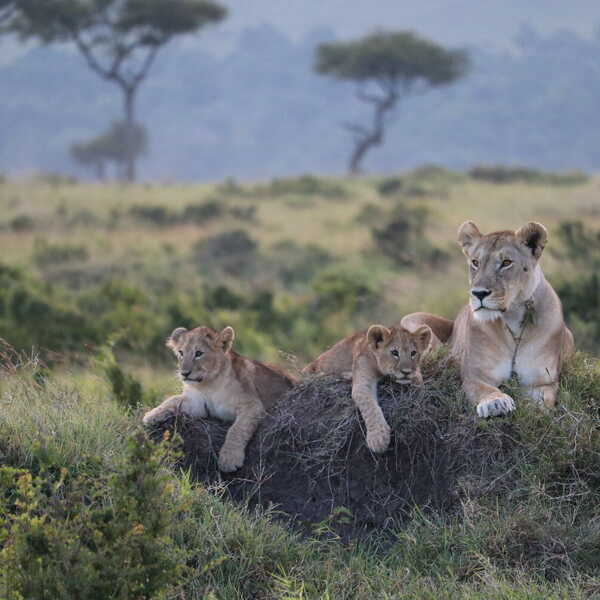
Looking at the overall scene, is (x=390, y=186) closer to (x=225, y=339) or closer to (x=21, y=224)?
(x=21, y=224)

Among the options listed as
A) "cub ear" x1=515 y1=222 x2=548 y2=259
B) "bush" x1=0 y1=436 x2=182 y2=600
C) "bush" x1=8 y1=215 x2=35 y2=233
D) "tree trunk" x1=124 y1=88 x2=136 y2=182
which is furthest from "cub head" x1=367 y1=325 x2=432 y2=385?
"tree trunk" x1=124 y1=88 x2=136 y2=182

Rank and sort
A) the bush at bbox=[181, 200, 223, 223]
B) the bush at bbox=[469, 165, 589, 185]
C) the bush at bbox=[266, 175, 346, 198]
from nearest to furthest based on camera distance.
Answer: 1. the bush at bbox=[181, 200, 223, 223]
2. the bush at bbox=[266, 175, 346, 198]
3. the bush at bbox=[469, 165, 589, 185]

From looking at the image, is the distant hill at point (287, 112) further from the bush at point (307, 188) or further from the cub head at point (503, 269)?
the cub head at point (503, 269)

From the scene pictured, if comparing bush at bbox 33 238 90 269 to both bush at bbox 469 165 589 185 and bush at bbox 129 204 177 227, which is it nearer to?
bush at bbox 129 204 177 227

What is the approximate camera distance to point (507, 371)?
6363mm

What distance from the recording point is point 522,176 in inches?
1414

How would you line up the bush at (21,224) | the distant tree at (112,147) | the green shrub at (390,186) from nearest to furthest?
the bush at (21,224) < the green shrub at (390,186) < the distant tree at (112,147)

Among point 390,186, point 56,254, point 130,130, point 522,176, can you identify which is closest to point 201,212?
point 56,254

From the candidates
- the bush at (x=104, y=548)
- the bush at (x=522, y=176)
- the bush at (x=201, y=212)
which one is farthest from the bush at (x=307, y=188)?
the bush at (x=104, y=548)

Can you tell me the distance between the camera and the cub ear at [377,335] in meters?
6.33

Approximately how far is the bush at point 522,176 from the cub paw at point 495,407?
29.1m

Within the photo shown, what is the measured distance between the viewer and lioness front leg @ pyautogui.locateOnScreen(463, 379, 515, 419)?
6.07 meters

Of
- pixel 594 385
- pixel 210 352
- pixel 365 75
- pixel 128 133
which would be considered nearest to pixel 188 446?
pixel 210 352

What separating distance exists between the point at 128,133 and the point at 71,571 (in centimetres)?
4950
